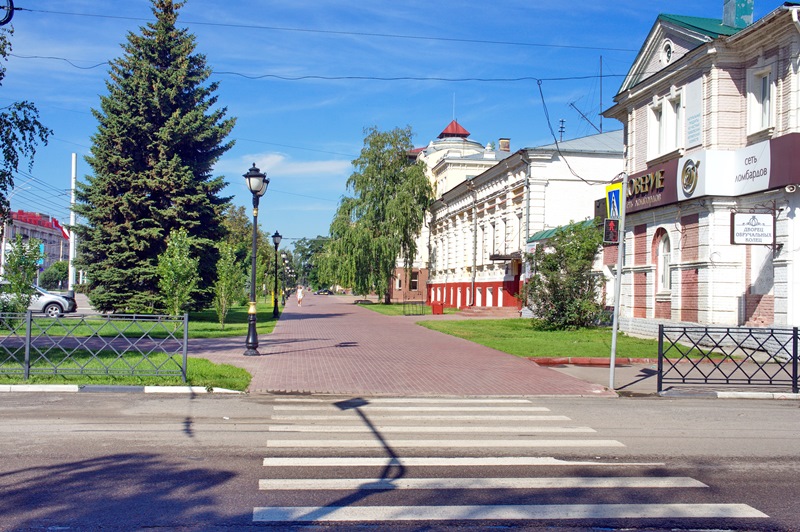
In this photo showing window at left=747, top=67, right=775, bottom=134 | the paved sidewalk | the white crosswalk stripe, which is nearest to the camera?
the white crosswalk stripe

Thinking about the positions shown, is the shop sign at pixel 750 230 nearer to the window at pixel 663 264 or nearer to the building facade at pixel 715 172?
the building facade at pixel 715 172

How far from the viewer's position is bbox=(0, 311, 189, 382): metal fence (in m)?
12.5

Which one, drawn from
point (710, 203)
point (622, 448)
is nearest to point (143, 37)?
point (710, 203)

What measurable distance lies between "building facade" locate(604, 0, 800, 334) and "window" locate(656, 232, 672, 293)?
0.12 feet

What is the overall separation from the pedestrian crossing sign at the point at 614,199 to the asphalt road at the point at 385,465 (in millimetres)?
4500

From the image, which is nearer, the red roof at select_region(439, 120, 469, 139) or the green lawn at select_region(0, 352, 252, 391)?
the green lawn at select_region(0, 352, 252, 391)

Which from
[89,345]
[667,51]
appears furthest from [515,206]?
[89,345]

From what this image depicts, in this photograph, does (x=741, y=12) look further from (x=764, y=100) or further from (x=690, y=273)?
(x=690, y=273)

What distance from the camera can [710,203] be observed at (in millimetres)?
20031

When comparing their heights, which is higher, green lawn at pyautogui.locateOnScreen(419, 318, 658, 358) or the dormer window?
the dormer window

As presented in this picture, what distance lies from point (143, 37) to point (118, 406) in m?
25.8

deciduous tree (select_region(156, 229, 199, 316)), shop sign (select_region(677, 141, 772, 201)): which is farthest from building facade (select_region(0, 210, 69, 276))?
shop sign (select_region(677, 141, 772, 201))

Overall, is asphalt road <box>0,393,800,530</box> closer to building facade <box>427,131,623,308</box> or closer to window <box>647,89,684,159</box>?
window <box>647,89,684,159</box>

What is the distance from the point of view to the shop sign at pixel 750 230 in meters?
17.5
